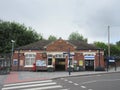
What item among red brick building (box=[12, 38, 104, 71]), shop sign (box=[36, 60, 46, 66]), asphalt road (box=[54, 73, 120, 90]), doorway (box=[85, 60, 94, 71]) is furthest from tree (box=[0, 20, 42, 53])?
asphalt road (box=[54, 73, 120, 90])

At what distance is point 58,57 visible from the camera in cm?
5112

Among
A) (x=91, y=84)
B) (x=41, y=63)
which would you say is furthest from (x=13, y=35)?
(x=91, y=84)

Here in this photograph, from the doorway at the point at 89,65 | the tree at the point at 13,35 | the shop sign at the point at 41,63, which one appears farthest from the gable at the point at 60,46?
the tree at the point at 13,35

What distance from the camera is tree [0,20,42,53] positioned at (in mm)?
69500

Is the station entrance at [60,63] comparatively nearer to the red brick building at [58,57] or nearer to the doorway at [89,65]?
the red brick building at [58,57]

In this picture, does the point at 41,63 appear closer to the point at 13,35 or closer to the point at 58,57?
the point at 58,57

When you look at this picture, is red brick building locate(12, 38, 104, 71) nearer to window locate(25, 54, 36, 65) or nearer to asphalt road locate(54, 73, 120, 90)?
window locate(25, 54, 36, 65)

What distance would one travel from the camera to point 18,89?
19703 millimetres

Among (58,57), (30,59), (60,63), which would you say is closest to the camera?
(58,57)

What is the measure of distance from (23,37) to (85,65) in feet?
90.6

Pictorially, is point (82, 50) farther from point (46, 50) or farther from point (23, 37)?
point (23, 37)

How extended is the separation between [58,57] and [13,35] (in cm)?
2445

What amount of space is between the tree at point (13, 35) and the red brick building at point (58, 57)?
57.6ft

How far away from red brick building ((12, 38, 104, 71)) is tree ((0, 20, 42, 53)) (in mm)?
17569
